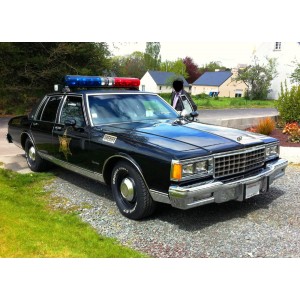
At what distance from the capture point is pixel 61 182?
640 centimetres

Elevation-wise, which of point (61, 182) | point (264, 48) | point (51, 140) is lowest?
point (61, 182)

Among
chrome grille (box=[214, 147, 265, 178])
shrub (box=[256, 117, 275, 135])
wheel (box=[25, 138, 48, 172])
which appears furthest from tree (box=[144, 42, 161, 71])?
chrome grille (box=[214, 147, 265, 178])

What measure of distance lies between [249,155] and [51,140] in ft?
10.9

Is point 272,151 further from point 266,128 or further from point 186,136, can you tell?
point 266,128

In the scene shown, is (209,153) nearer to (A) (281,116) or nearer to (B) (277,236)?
(B) (277,236)

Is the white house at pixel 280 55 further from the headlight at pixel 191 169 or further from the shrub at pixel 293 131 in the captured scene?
the headlight at pixel 191 169

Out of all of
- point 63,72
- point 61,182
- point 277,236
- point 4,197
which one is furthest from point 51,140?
point 63,72

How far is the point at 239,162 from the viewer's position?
14.6ft

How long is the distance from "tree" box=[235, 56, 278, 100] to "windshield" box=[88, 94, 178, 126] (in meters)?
42.0

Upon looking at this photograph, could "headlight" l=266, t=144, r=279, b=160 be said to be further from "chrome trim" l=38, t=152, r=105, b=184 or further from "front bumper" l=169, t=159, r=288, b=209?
"chrome trim" l=38, t=152, r=105, b=184

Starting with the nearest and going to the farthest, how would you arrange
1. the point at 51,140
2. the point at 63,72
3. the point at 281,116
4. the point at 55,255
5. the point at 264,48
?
the point at 55,255, the point at 51,140, the point at 281,116, the point at 63,72, the point at 264,48

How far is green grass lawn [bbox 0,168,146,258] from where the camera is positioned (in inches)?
141

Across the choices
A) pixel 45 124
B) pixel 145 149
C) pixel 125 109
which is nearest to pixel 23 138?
pixel 45 124

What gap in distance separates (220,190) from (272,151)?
56.7 inches
